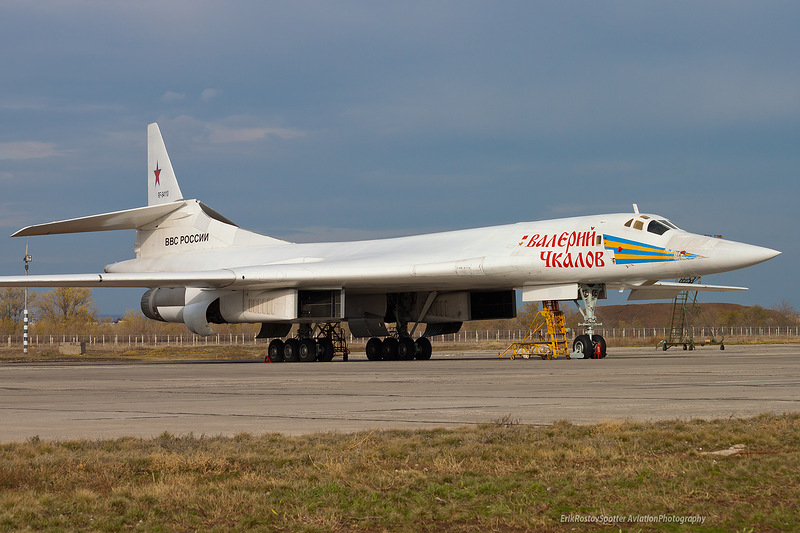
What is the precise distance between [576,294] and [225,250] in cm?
1240

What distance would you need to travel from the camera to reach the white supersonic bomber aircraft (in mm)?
18812

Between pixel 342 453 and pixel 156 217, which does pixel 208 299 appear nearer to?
pixel 156 217

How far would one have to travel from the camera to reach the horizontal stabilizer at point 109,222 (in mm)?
24609

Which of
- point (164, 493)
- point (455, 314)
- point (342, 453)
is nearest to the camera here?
point (164, 493)

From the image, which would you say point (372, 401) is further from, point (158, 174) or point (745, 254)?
point (158, 174)

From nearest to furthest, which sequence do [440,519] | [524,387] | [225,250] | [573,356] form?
[440,519] < [524,387] < [573,356] < [225,250]

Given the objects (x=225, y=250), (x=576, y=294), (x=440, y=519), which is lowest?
(x=440, y=519)

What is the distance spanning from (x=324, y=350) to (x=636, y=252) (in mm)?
9219

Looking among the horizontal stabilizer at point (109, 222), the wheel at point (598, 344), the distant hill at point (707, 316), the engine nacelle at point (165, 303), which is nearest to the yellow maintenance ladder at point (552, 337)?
the wheel at point (598, 344)

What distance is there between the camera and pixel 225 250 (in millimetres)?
27250

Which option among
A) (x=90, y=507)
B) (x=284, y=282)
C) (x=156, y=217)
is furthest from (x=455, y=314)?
(x=90, y=507)

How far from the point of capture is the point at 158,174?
96.3 ft

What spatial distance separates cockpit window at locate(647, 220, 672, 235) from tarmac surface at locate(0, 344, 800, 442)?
5600mm

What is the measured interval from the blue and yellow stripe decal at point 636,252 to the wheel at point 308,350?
28.6 ft
